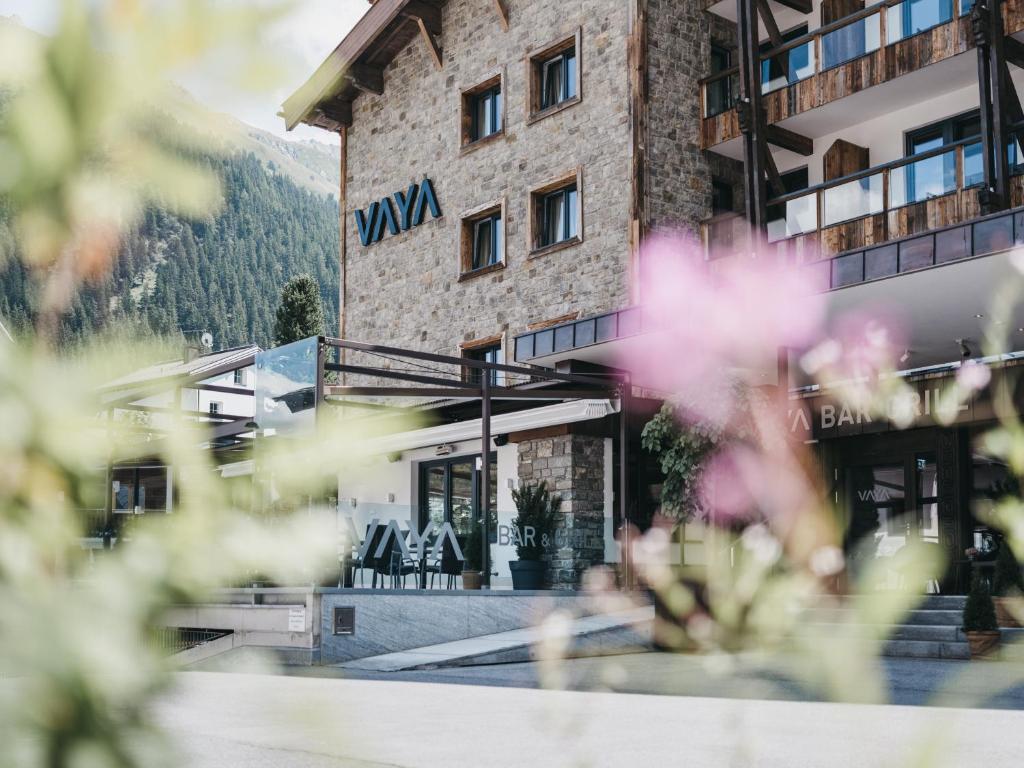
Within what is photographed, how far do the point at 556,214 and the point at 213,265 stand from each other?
1822 centimetres

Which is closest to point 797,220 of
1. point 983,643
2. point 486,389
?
point 486,389

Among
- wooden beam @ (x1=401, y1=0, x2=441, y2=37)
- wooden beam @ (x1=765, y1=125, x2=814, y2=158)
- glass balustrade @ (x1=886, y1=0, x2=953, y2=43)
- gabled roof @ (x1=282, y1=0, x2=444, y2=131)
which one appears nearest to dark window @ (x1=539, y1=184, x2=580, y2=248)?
wooden beam @ (x1=765, y1=125, x2=814, y2=158)

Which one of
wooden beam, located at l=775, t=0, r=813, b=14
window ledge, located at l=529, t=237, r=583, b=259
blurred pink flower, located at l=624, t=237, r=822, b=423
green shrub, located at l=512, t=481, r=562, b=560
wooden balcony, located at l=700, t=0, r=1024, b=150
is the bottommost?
green shrub, located at l=512, t=481, r=562, b=560

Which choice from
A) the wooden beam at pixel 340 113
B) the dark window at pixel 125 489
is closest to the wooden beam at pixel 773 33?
the wooden beam at pixel 340 113

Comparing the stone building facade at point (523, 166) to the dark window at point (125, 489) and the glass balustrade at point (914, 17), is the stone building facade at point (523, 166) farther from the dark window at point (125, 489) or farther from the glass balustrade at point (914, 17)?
the dark window at point (125, 489)

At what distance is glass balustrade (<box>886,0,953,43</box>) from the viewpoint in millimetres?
14586

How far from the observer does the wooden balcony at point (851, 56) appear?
14.4m

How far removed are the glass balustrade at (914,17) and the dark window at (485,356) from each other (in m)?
7.57

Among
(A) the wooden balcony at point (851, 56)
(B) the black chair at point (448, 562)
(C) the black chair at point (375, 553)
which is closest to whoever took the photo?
(C) the black chair at point (375, 553)

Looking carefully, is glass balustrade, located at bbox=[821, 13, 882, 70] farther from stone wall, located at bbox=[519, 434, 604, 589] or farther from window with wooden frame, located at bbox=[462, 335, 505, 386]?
window with wooden frame, located at bbox=[462, 335, 505, 386]

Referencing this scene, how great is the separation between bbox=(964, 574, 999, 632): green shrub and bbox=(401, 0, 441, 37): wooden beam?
48.0 ft

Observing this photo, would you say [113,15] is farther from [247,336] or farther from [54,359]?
[247,336]

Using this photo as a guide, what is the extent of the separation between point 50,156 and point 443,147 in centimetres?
2056

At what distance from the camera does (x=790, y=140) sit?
17312 mm
